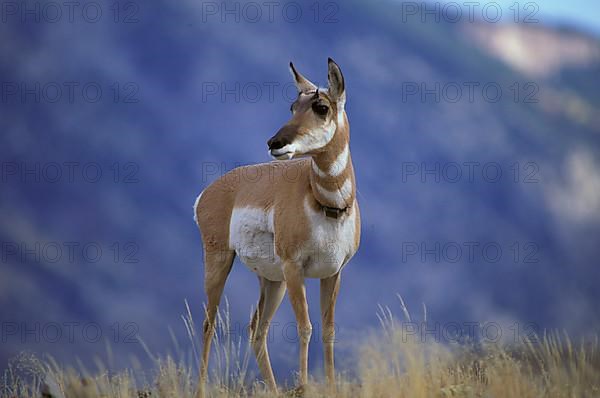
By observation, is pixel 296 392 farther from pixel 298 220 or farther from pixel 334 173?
pixel 334 173

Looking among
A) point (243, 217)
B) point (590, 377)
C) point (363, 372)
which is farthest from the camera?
point (243, 217)

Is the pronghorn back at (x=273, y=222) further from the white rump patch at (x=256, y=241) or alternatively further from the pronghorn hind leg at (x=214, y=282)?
the pronghorn hind leg at (x=214, y=282)

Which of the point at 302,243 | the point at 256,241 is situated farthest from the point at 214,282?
the point at 302,243

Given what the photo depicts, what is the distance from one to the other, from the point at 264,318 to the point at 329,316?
4.60 feet

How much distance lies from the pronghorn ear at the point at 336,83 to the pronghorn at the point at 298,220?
0.01m

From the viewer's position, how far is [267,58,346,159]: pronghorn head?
902cm

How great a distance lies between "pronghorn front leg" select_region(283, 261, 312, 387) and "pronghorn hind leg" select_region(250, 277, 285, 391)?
1.52 metres

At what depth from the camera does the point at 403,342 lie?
29.4ft

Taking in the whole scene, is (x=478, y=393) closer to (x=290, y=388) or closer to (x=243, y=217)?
(x=290, y=388)

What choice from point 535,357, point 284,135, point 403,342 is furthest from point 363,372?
point 284,135

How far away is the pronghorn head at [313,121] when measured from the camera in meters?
9.02

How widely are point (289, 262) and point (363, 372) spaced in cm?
151

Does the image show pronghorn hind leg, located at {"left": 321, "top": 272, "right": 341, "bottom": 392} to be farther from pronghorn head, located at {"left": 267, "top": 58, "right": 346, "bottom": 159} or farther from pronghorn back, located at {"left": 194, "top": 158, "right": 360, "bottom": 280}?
pronghorn head, located at {"left": 267, "top": 58, "right": 346, "bottom": 159}

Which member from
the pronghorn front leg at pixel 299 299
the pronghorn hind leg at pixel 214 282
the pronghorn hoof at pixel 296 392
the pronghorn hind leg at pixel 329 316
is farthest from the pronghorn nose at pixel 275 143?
the pronghorn hoof at pixel 296 392
